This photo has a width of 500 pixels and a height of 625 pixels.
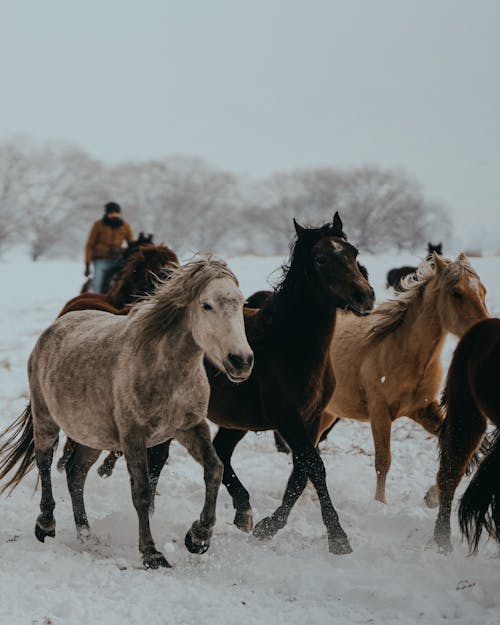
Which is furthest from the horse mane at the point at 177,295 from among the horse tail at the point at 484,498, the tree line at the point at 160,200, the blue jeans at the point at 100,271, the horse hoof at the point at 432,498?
the tree line at the point at 160,200

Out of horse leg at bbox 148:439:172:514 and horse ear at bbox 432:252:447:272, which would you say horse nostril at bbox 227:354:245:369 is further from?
horse ear at bbox 432:252:447:272

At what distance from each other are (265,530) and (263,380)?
38.2 inches

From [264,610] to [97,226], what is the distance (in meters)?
8.38

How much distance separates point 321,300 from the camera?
493 centimetres

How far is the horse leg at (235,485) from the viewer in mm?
5160

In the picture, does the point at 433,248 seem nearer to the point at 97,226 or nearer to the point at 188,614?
the point at 97,226

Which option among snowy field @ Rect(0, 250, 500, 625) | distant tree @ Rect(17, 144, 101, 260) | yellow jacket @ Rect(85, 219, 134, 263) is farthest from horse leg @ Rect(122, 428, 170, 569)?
distant tree @ Rect(17, 144, 101, 260)

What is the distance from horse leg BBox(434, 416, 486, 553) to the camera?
489 cm


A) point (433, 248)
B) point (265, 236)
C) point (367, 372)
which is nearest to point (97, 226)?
point (433, 248)

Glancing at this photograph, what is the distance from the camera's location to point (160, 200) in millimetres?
46906

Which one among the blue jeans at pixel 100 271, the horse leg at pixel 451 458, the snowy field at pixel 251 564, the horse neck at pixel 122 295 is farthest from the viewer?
the blue jeans at pixel 100 271

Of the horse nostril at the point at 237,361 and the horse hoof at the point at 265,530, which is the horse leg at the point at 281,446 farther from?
the horse nostril at the point at 237,361

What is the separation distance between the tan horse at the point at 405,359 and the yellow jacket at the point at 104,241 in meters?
5.70

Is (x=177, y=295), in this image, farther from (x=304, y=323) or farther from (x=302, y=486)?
(x=302, y=486)
